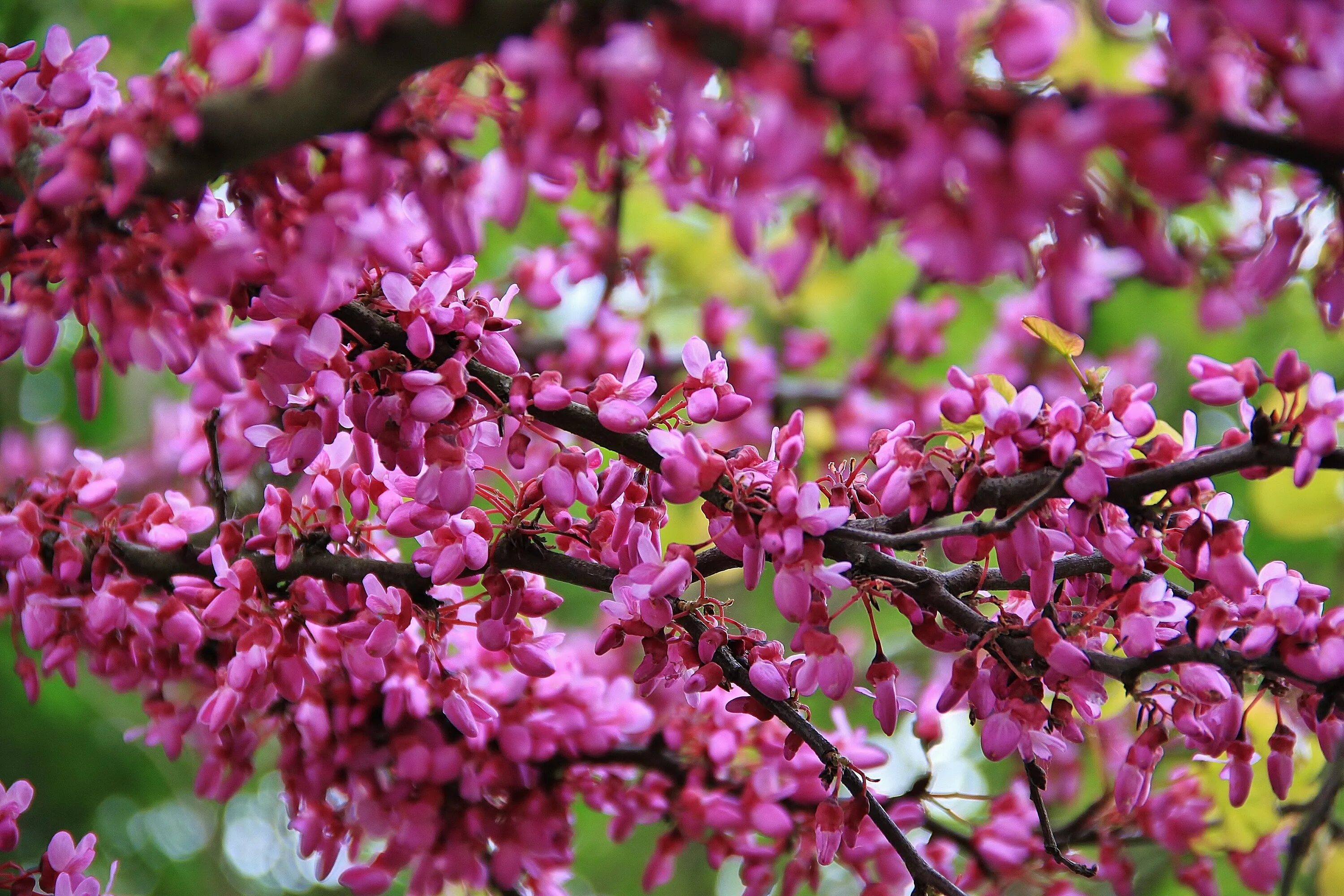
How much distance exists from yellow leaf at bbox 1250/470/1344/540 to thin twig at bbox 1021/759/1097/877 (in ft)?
2.19

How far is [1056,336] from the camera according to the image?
1.05m

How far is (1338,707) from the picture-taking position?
87 cm

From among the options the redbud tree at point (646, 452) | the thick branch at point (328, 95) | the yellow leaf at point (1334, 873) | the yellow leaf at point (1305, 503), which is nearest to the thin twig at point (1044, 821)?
the redbud tree at point (646, 452)

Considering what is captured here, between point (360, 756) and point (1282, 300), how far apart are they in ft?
8.67

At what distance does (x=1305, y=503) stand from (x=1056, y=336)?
682 millimetres

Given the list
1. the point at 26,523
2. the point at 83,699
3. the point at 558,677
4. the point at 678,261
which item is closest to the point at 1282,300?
the point at 678,261

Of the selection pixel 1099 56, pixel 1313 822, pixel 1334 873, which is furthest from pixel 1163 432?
pixel 1099 56

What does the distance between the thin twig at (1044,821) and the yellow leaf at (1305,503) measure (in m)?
0.67

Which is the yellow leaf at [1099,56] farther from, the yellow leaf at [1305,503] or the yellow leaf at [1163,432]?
the yellow leaf at [1163,432]

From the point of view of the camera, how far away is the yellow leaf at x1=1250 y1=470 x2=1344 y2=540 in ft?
4.67

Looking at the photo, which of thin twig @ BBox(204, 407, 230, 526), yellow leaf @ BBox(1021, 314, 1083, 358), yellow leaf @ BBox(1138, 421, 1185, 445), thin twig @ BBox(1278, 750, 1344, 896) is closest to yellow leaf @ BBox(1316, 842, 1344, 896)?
thin twig @ BBox(1278, 750, 1344, 896)

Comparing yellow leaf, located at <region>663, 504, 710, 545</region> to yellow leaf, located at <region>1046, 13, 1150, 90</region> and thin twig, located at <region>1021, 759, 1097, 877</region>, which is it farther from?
thin twig, located at <region>1021, 759, 1097, 877</region>

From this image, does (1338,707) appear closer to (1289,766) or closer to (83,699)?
(1289,766)

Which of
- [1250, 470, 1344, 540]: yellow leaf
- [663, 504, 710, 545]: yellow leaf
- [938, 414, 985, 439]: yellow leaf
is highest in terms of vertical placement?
[938, 414, 985, 439]: yellow leaf
